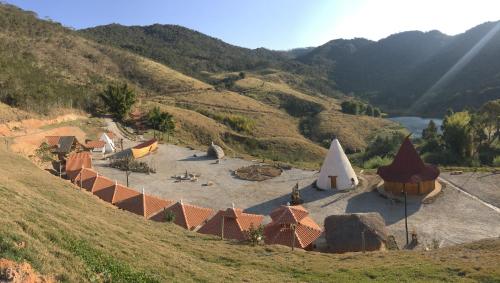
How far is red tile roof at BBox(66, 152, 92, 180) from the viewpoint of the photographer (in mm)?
25908

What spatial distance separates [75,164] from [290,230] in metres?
15.7

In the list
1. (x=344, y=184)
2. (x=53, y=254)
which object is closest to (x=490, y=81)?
(x=344, y=184)

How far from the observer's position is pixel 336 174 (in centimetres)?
2764

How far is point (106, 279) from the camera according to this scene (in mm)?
8281

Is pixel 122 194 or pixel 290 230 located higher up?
pixel 122 194

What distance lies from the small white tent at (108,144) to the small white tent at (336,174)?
1787 cm

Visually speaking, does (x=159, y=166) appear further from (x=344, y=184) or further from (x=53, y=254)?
(x=53, y=254)

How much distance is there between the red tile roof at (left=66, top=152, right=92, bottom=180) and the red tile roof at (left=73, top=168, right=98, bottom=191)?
4.02 feet

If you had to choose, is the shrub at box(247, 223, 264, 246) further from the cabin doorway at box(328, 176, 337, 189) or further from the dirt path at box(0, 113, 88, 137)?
the dirt path at box(0, 113, 88, 137)

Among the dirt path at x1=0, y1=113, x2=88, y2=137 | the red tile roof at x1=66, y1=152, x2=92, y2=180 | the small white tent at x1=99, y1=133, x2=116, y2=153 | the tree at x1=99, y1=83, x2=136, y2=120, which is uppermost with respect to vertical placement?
the tree at x1=99, y1=83, x2=136, y2=120

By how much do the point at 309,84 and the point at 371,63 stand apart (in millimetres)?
55634

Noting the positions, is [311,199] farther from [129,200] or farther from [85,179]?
[85,179]

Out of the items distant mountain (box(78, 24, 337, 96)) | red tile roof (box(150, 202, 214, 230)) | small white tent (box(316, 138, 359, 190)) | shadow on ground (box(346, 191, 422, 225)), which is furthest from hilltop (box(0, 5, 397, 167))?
red tile roof (box(150, 202, 214, 230))

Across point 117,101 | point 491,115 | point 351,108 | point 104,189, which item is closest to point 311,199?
point 104,189
